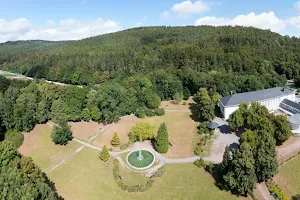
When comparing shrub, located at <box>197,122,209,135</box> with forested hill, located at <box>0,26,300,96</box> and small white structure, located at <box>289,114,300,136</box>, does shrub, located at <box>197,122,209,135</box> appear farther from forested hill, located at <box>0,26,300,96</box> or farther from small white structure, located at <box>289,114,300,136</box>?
forested hill, located at <box>0,26,300,96</box>

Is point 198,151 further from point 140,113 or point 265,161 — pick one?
point 140,113

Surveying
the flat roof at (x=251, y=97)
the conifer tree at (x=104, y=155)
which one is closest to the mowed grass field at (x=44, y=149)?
the conifer tree at (x=104, y=155)

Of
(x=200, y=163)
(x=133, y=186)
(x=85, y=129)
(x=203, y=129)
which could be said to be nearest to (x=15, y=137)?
(x=85, y=129)

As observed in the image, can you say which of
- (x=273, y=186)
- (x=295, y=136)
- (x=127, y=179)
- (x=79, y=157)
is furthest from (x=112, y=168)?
(x=295, y=136)

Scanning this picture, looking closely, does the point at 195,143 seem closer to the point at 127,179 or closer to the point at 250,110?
the point at 250,110

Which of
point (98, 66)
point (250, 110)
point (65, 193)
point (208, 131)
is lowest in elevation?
point (65, 193)

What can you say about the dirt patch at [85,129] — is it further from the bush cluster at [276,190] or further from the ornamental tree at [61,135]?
the bush cluster at [276,190]
